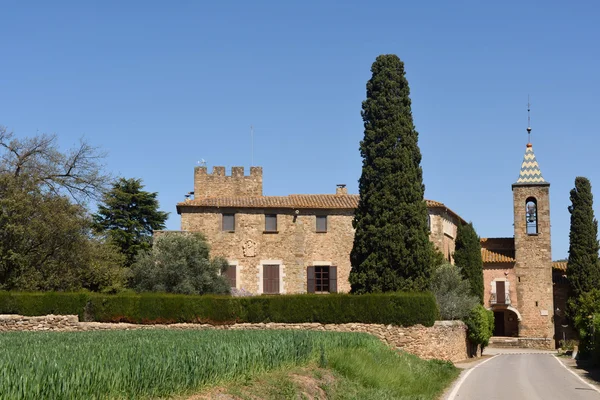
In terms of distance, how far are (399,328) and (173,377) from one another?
726 inches

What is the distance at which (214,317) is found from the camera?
2950 centimetres

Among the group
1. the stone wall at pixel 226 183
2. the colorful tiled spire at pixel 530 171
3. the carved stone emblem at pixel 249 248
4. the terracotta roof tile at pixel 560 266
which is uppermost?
the colorful tiled spire at pixel 530 171

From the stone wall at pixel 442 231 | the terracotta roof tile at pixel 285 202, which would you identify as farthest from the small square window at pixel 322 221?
the stone wall at pixel 442 231

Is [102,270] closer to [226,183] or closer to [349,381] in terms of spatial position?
[226,183]

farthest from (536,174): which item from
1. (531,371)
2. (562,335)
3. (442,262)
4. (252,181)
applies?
(531,371)

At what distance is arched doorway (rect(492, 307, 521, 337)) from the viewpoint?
186 feet

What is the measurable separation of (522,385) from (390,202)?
1147 centimetres

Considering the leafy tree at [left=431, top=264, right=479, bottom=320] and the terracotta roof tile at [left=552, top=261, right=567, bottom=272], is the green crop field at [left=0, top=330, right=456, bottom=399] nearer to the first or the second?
the leafy tree at [left=431, top=264, right=479, bottom=320]

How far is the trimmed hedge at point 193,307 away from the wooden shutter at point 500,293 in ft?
92.1

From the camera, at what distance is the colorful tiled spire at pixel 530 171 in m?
57.2

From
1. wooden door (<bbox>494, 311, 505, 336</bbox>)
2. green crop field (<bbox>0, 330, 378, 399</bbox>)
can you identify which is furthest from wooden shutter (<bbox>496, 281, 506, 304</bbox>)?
green crop field (<bbox>0, 330, 378, 399</bbox>)

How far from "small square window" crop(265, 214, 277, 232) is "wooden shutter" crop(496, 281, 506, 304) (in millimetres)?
20733

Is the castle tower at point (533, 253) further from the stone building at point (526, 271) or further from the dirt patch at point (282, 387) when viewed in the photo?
the dirt patch at point (282, 387)

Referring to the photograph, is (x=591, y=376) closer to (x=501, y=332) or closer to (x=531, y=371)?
(x=531, y=371)
